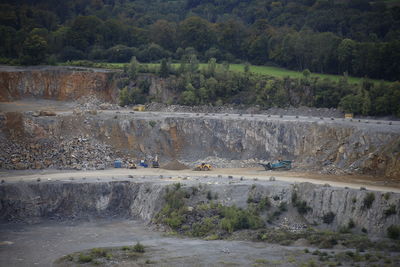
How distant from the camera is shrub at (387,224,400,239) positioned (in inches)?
1783

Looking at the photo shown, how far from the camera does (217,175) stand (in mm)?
60969

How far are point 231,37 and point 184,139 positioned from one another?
34131 millimetres

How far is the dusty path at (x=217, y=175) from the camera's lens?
182 ft

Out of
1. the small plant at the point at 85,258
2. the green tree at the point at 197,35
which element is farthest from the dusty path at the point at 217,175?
the green tree at the point at 197,35

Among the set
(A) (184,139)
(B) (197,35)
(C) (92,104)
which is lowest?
(A) (184,139)

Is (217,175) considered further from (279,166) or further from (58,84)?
(58,84)

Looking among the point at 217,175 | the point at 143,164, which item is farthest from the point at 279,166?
the point at 143,164

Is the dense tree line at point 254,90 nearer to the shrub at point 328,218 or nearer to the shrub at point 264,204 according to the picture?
the shrub at point 264,204

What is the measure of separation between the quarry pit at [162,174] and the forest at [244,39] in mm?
8782

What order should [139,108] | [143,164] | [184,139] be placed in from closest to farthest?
[143,164], [184,139], [139,108]

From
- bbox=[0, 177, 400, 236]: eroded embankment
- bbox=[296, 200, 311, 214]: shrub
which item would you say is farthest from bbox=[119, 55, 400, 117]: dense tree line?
bbox=[296, 200, 311, 214]: shrub

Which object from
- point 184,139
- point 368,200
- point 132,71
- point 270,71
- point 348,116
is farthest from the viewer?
point 270,71

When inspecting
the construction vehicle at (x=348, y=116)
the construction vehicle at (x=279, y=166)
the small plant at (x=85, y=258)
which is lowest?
the small plant at (x=85, y=258)

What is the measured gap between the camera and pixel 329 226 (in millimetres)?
49406
